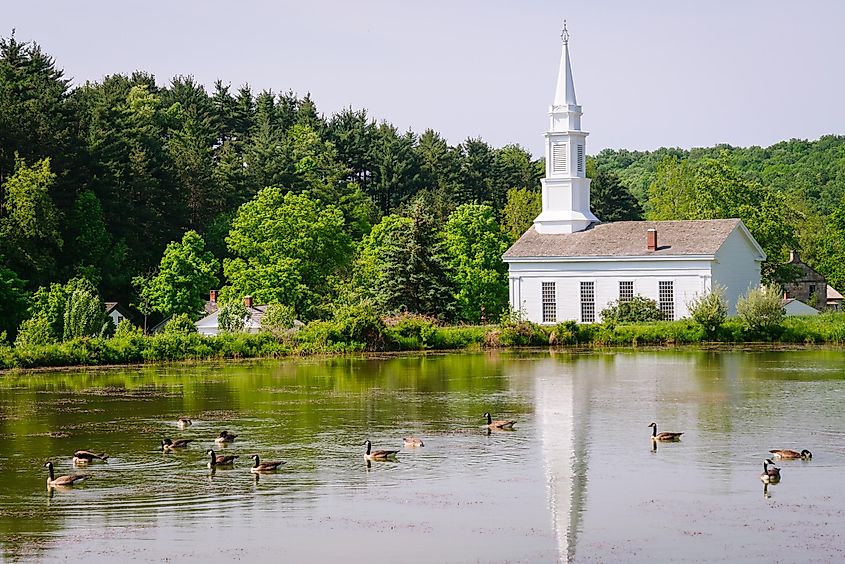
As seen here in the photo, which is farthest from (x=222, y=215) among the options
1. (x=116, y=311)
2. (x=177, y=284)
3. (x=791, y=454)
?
(x=791, y=454)

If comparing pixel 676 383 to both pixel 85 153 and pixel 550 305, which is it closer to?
pixel 550 305

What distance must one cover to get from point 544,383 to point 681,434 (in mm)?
13315

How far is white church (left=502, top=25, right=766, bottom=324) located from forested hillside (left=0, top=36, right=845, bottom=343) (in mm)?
4780

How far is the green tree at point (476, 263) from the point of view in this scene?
7444 cm

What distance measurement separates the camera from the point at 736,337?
60.3 meters

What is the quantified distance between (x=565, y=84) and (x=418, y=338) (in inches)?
744

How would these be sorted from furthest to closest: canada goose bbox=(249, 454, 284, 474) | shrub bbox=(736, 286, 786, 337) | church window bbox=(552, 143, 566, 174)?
church window bbox=(552, 143, 566, 174) < shrub bbox=(736, 286, 786, 337) < canada goose bbox=(249, 454, 284, 474)

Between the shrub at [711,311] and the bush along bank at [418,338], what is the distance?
15 cm

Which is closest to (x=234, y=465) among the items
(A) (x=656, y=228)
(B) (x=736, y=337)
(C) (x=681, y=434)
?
(C) (x=681, y=434)

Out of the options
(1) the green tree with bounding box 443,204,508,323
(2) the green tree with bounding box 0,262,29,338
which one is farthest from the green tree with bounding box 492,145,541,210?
(2) the green tree with bounding box 0,262,29,338

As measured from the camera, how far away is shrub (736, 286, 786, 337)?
5925 centimetres

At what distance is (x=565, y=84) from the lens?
2788 inches

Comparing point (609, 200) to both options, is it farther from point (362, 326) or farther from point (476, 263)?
point (362, 326)

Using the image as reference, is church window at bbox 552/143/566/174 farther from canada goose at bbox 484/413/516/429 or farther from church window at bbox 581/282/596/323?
canada goose at bbox 484/413/516/429
